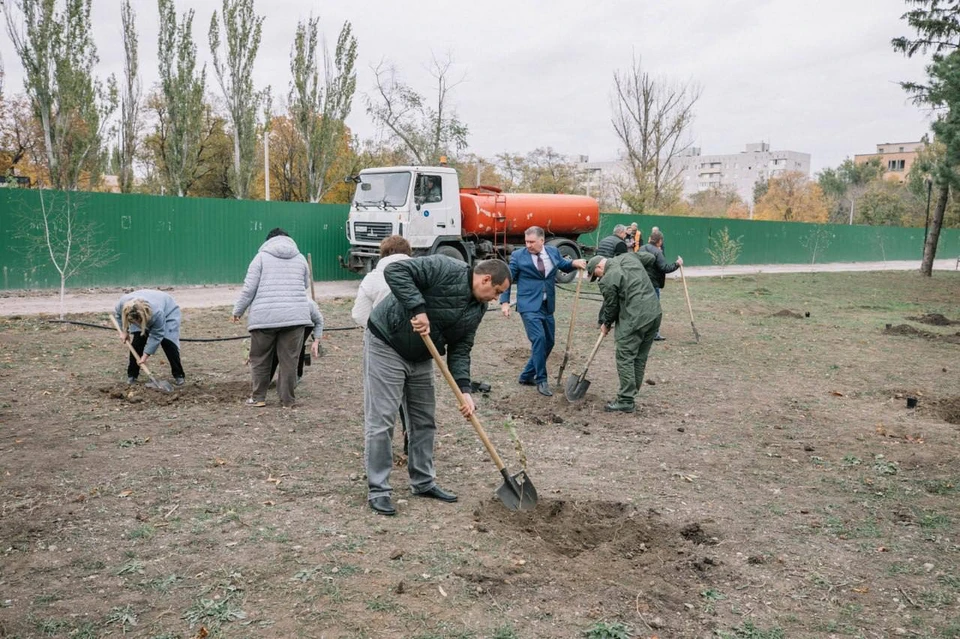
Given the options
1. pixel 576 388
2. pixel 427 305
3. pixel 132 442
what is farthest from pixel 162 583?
pixel 576 388

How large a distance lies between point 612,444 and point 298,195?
28277 mm

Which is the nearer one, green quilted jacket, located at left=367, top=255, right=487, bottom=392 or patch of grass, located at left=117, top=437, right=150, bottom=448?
green quilted jacket, located at left=367, top=255, right=487, bottom=392

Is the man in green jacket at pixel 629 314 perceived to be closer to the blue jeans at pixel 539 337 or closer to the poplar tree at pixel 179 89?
the blue jeans at pixel 539 337

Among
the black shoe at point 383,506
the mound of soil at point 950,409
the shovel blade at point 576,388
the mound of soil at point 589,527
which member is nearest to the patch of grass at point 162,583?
the black shoe at point 383,506

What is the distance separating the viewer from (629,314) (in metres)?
7.04

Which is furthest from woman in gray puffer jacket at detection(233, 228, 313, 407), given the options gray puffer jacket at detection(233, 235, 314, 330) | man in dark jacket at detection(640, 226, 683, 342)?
man in dark jacket at detection(640, 226, 683, 342)

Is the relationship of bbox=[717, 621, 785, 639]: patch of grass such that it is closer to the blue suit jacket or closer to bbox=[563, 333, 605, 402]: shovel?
bbox=[563, 333, 605, 402]: shovel

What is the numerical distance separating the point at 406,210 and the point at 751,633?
42.9 ft

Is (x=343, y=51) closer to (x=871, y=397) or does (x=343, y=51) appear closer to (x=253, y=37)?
(x=253, y=37)

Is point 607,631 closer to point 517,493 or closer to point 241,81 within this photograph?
point 517,493

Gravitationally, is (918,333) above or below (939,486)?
above

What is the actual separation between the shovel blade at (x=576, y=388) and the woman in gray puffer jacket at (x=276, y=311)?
8.65ft

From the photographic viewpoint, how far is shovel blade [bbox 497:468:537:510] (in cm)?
455

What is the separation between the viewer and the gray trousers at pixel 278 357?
6699 mm
